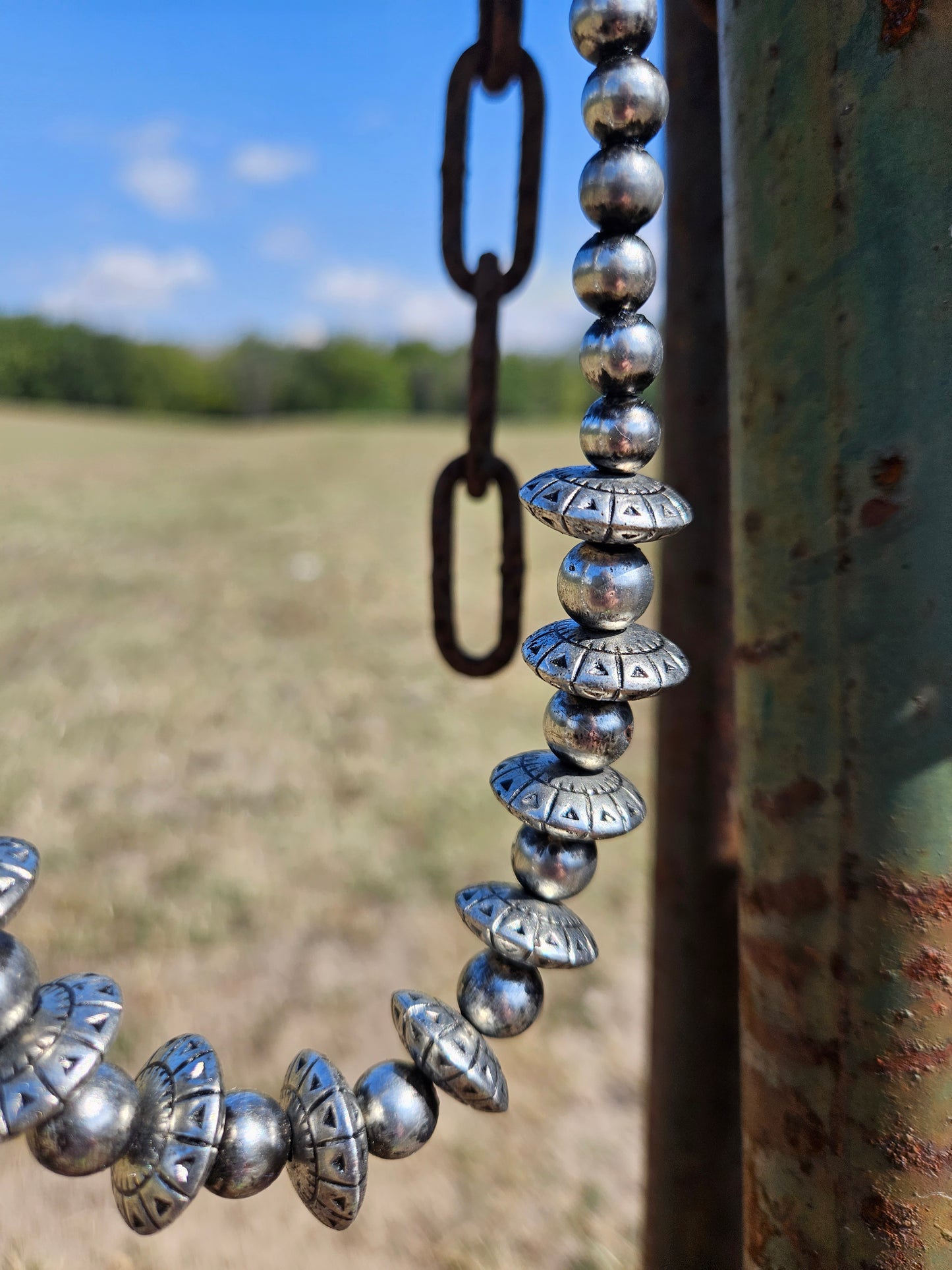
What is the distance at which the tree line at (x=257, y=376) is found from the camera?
40.4ft

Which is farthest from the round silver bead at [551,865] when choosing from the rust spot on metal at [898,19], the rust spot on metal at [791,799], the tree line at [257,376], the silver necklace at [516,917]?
the tree line at [257,376]

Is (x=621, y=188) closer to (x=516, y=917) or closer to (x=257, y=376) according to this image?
(x=516, y=917)

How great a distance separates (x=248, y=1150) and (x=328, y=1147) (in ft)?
0.14

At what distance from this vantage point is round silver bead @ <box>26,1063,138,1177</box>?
0.44m

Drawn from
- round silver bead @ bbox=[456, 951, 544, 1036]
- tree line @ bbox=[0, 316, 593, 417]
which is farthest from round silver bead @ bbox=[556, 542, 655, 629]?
tree line @ bbox=[0, 316, 593, 417]

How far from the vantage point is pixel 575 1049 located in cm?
162

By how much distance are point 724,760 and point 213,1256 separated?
99 centimetres

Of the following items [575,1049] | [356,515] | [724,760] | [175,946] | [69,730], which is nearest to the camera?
[724,760]

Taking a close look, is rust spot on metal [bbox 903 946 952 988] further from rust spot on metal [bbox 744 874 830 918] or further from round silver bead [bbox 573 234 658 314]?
round silver bead [bbox 573 234 658 314]

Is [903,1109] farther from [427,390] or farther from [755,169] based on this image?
[427,390]

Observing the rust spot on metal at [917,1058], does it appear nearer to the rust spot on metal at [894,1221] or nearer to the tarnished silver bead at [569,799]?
the rust spot on metal at [894,1221]

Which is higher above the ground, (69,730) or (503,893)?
(503,893)

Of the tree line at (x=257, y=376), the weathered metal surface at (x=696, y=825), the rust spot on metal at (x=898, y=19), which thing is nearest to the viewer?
the rust spot on metal at (x=898, y=19)

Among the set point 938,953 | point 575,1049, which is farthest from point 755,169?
point 575,1049
